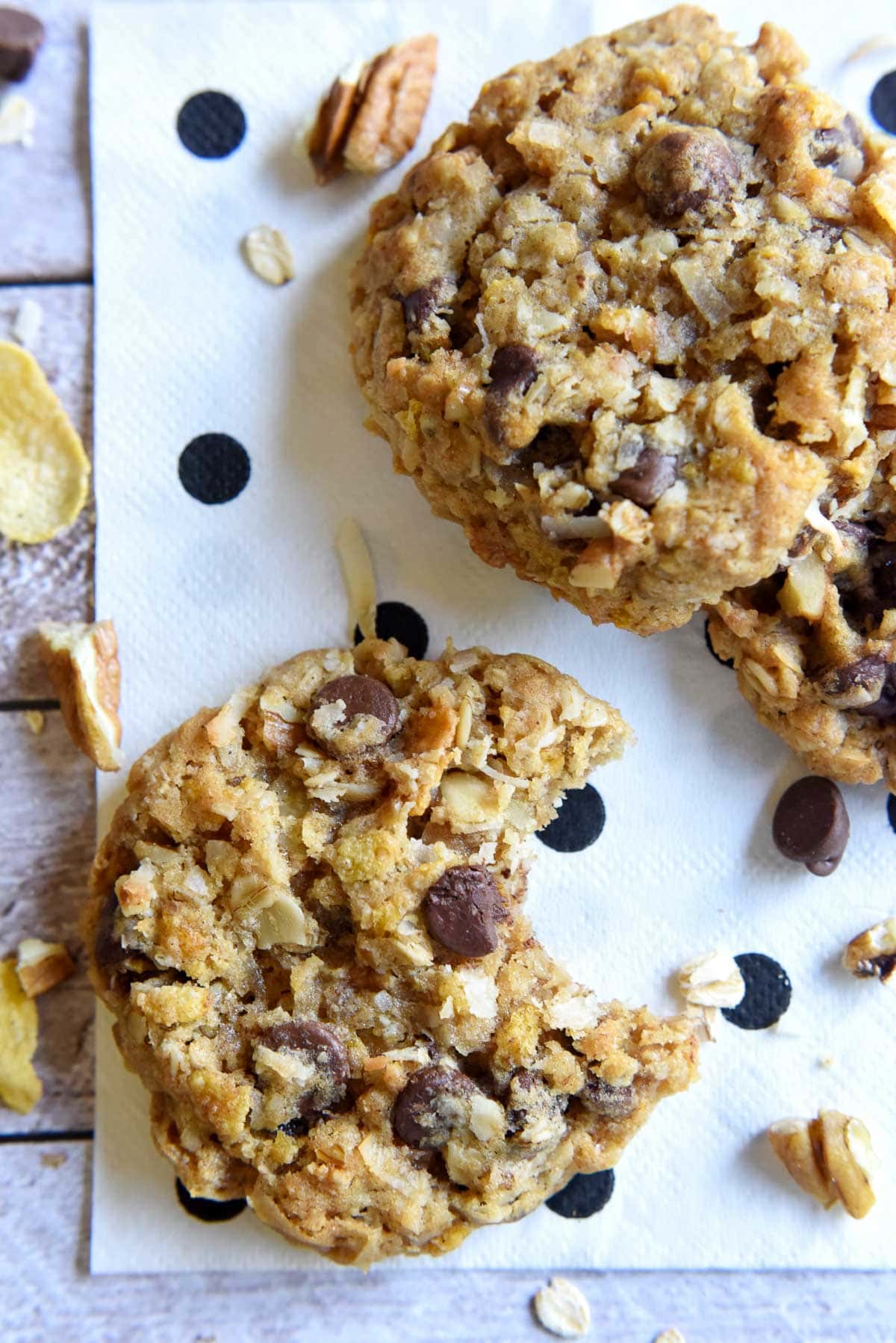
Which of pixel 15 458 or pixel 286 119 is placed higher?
pixel 286 119

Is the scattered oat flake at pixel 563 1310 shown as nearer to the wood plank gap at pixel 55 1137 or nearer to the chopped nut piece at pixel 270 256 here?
the wood plank gap at pixel 55 1137

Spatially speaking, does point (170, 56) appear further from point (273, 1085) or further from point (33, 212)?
point (273, 1085)

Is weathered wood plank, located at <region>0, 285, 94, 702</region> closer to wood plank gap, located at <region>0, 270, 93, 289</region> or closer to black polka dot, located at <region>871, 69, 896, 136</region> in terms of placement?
wood plank gap, located at <region>0, 270, 93, 289</region>

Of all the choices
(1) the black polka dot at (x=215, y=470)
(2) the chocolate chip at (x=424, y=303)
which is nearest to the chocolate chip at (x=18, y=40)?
(1) the black polka dot at (x=215, y=470)

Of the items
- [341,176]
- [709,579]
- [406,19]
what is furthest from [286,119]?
[709,579]

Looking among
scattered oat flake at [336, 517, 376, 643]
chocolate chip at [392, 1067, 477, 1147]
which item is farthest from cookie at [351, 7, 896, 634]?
chocolate chip at [392, 1067, 477, 1147]

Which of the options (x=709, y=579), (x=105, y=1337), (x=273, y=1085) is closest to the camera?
(x=709, y=579)
